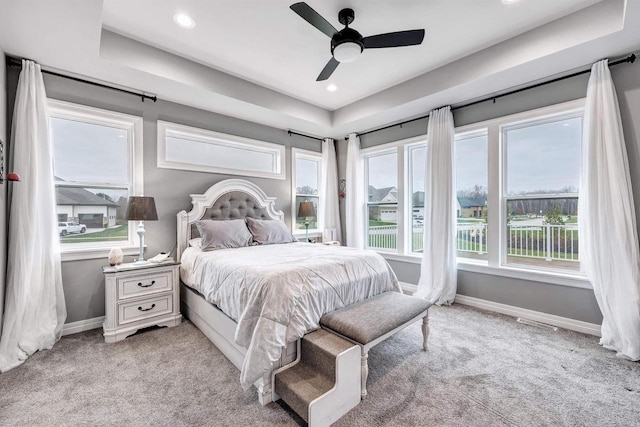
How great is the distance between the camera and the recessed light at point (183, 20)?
2418 mm

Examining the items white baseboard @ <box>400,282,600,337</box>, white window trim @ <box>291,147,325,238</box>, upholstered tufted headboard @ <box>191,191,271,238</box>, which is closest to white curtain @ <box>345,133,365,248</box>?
white window trim @ <box>291,147,325,238</box>

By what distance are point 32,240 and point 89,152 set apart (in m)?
1.12

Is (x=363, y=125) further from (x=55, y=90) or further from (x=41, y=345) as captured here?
(x=41, y=345)

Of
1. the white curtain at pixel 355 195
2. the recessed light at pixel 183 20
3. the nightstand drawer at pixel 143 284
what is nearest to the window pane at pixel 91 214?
the nightstand drawer at pixel 143 284

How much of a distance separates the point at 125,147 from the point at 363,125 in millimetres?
3413

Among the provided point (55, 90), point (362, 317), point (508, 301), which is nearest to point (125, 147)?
point (55, 90)

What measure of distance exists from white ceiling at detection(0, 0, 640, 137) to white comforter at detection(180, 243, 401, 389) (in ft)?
7.08

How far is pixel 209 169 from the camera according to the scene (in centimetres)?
386

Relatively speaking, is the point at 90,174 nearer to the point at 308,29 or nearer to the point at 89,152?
the point at 89,152

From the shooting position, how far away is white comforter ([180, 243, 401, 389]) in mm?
1788

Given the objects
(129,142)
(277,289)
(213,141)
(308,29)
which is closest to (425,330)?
(277,289)

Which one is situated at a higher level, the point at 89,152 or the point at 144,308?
the point at 89,152

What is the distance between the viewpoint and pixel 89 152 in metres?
3.06

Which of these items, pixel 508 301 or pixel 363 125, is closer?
pixel 508 301
